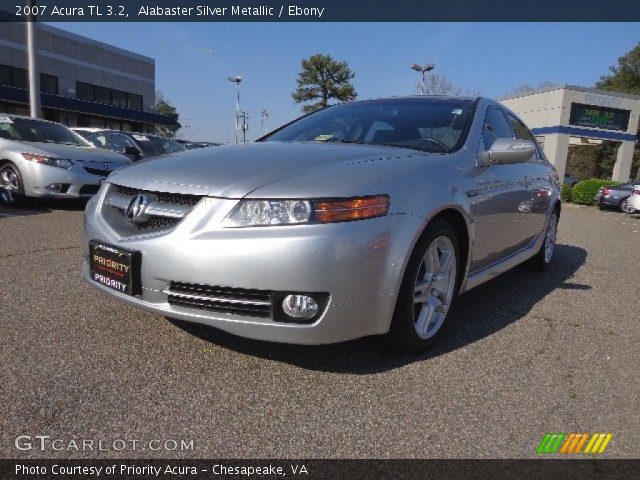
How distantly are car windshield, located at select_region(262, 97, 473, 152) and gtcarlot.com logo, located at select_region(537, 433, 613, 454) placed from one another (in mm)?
1579

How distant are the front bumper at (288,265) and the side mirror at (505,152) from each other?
3.28 ft

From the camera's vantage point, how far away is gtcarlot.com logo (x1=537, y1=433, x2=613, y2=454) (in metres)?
1.86

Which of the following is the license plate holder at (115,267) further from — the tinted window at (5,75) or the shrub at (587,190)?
the tinted window at (5,75)

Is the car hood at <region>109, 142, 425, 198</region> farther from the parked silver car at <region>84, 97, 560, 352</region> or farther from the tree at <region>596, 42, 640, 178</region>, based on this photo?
the tree at <region>596, 42, 640, 178</region>

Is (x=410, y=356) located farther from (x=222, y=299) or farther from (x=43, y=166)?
(x=43, y=166)

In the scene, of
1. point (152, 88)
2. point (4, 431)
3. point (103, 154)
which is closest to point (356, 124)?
point (4, 431)

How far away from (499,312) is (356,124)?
5.27 ft

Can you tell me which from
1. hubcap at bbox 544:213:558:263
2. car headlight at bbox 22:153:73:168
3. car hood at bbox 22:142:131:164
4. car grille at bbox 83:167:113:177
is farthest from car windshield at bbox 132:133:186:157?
hubcap at bbox 544:213:558:263

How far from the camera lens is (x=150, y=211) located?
2.29 m

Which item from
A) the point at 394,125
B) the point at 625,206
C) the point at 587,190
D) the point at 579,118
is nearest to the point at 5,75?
the point at 587,190

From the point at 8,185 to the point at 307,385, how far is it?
6.57 meters

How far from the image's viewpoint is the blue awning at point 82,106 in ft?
92.0

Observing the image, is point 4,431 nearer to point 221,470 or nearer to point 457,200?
point 221,470

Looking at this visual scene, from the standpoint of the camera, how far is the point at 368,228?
2.12 m
